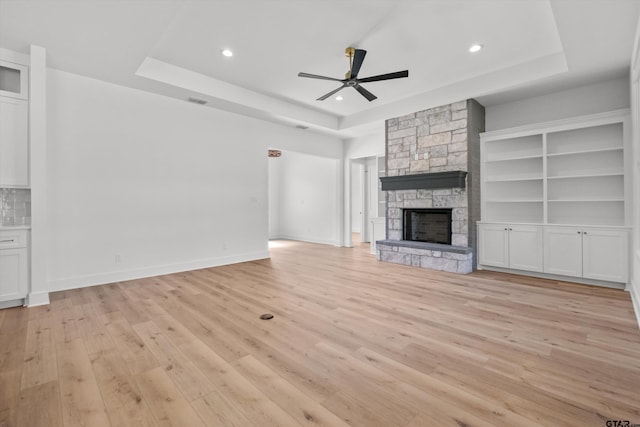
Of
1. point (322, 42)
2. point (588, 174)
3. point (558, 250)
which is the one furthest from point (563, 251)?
point (322, 42)

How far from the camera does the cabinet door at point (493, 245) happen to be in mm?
4895

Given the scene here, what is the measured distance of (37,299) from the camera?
131 inches

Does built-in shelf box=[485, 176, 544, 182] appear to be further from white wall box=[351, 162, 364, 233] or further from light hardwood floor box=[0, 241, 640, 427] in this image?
white wall box=[351, 162, 364, 233]

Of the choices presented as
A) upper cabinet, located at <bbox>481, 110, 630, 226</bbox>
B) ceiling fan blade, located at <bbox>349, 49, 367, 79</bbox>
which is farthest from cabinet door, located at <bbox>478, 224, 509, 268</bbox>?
ceiling fan blade, located at <bbox>349, 49, 367, 79</bbox>

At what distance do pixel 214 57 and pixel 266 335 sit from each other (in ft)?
12.1

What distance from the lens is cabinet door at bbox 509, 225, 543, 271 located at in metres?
4.57

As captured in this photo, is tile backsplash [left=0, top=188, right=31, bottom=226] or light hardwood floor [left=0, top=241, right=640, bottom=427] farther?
tile backsplash [left=0, top=188, right=31, bottom=226]

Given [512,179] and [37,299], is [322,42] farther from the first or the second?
[37,299]

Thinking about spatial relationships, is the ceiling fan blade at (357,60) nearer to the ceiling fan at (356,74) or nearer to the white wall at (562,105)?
the ceiling fan at (356,74)

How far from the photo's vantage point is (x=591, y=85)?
14.5 feet

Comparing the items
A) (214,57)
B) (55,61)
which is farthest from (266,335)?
(55,61)

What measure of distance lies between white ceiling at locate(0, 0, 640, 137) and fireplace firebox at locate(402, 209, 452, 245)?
2029 millimetres

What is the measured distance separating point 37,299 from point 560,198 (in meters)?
7.21

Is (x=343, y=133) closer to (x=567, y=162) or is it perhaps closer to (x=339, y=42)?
(x=339, y=42)
